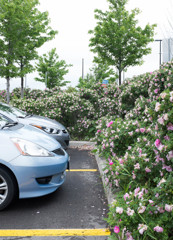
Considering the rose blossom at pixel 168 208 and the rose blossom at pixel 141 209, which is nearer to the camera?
the rose blossom at pixel 168 208

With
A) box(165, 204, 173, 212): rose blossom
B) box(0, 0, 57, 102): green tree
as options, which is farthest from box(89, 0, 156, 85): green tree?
box(165, 204, 173, 212): rose blossom

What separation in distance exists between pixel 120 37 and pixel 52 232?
21.1 metres

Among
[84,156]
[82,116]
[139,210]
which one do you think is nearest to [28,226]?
[139,210]

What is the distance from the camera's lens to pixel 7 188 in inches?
141

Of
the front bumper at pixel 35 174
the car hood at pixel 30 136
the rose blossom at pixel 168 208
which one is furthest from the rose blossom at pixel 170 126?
the car hood at pixel 30 136

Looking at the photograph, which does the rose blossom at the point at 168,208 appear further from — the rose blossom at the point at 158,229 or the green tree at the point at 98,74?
the green tree at the point at 98,74

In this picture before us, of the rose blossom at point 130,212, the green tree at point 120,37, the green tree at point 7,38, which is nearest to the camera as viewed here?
the rose blossom at point 130,212

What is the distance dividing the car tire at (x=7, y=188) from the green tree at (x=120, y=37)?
795 inches

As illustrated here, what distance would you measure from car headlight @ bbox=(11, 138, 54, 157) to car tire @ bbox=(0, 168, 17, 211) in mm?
339

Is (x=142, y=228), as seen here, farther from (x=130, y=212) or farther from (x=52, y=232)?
(x=52, y=232)

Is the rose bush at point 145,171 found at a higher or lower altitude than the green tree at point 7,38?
lower

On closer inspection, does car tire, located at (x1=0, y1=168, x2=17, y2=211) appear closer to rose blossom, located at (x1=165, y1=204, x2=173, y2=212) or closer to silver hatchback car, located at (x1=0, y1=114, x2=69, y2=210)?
silver hatchback car, located at (x1=0, y1=114, x2=69, y2=210)

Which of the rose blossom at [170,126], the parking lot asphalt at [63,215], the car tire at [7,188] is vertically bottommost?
the parking lot asphalt at [63,215]

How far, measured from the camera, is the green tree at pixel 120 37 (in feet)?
74.1
